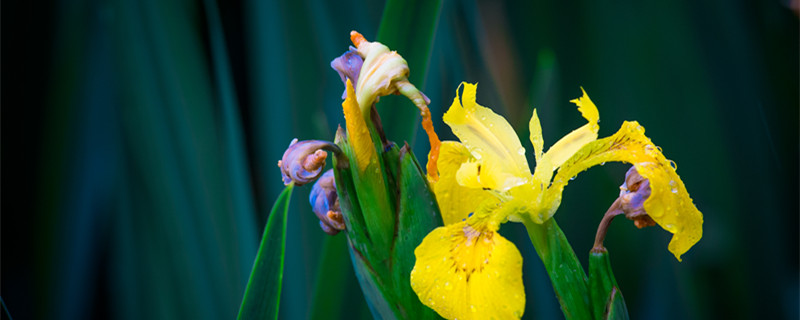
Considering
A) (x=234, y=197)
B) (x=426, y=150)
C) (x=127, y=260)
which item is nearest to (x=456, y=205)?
(x=426, y=150)

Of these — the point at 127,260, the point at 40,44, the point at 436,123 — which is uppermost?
the point at 40,44

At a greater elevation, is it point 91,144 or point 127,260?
point 91,144

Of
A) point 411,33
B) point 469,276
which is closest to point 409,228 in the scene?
point 469,276

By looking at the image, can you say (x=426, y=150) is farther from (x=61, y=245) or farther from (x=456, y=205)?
(x=61, y=245)

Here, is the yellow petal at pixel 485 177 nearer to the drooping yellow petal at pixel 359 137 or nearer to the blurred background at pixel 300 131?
the drooping yellow petal at pixel 359 137

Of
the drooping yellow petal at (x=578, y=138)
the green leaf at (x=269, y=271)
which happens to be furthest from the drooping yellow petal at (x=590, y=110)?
the green leaf at (x=269, y=271)

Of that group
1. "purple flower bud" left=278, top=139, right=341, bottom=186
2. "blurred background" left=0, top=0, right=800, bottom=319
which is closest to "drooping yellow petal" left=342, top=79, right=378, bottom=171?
"purple flower bud" left=278, top=139, right=341, bottom=186
